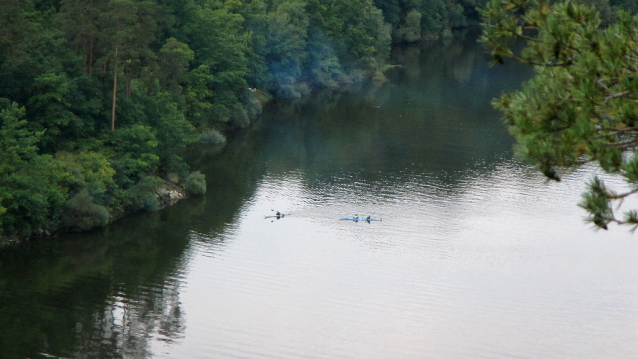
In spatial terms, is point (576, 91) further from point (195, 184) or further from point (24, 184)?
point (195, 184)

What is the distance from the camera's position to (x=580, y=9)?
10844 mm

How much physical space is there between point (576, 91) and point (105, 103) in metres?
34.6

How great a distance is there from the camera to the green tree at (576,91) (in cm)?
1060

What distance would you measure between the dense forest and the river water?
65.6 inches

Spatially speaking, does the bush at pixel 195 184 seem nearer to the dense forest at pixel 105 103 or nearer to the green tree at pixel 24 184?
the dense forest at pixel 105 103

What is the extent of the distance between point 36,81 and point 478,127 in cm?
3352

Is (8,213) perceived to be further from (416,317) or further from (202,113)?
(202,113)

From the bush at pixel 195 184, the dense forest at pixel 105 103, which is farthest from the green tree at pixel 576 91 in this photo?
the bush at pixel 195 184

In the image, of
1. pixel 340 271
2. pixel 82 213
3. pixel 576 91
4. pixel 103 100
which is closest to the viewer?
pixel 576 91

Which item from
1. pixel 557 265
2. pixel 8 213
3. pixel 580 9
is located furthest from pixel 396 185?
pixel 580 9

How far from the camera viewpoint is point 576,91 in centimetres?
1071

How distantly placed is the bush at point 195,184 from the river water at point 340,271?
20.3 inches

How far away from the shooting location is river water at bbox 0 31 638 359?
28828 mm

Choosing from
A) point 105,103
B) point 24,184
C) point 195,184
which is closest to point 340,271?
point 195,184
